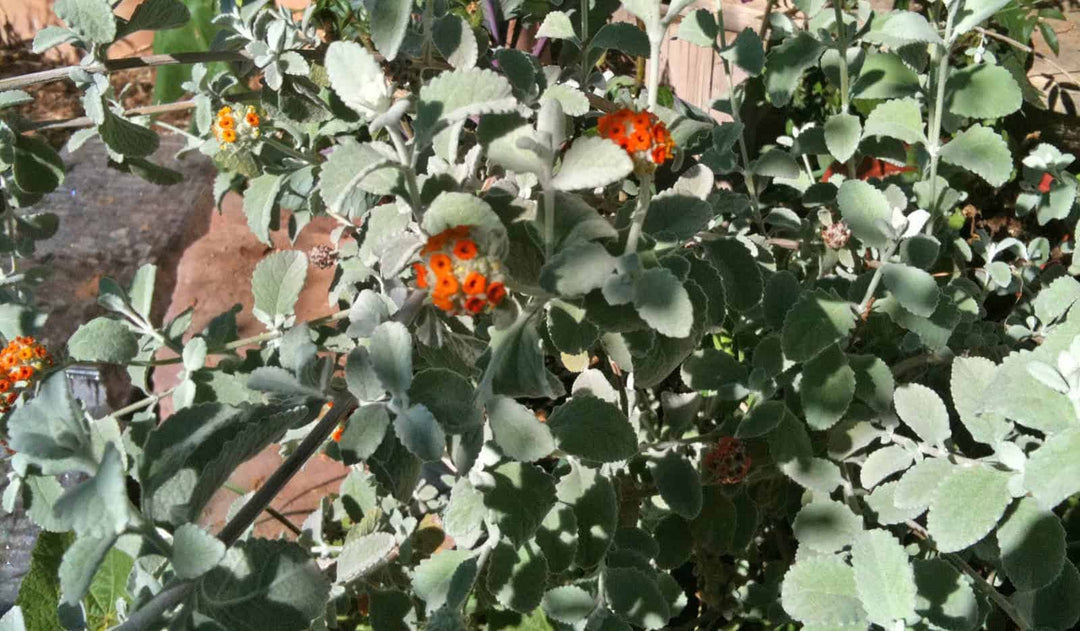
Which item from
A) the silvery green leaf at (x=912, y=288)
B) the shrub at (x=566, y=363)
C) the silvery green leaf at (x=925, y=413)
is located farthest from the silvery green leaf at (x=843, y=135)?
the silvery green leaf at (x=925, y=413)

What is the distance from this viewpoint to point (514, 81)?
117 centimetres

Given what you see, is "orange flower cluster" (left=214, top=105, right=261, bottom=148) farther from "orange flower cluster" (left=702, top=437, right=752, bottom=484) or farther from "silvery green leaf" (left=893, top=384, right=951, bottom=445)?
"silvery green leaf" (left=893, top=384, right=951, bottom=445)

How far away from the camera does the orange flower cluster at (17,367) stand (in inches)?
49.6

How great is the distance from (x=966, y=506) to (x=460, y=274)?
60cm

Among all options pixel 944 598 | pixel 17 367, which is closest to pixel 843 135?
pixel 944 598

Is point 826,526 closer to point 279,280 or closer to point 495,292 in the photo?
point 495,292

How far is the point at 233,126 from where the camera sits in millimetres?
1420

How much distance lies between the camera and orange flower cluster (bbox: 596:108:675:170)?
878 millimetres

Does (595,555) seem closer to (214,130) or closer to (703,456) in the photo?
(703,456)

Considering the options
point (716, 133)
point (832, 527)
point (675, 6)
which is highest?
point (675, 6)

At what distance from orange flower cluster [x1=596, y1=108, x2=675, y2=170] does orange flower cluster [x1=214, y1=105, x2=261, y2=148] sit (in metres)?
0.76

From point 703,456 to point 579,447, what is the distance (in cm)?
46

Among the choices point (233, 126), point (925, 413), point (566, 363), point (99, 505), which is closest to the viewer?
point (99, 505)

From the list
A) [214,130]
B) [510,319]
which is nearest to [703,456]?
[510,319]
